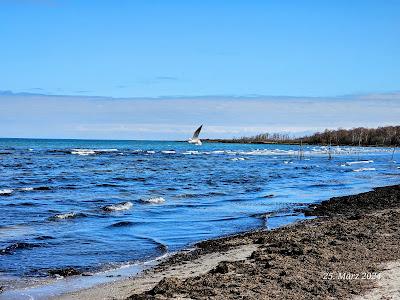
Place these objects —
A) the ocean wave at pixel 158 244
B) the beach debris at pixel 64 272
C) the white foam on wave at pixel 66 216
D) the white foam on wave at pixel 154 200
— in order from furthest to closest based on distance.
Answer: the white foam on wave at pixel 154 200, the white foam on wave at pixel 66 216, the ocean wave at pixel 158 244, the beach debris at pixel 64 272

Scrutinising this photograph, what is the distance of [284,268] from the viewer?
29.6 ft

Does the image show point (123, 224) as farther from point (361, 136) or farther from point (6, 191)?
point (361, 136)

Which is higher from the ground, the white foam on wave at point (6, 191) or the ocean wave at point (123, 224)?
the white foam on wave at point (6, 191)

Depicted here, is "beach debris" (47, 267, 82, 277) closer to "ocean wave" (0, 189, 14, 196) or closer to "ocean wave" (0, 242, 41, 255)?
"ocean wave" (0, 242, 41, 255)

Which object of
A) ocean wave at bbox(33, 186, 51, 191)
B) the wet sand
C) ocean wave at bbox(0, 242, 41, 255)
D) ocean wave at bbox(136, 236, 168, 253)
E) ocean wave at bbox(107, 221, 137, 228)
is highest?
the wet sand

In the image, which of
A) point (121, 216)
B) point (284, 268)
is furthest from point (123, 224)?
point (284, 268)

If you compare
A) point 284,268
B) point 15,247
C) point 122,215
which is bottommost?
point 122,215

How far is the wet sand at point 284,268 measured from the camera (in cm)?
773

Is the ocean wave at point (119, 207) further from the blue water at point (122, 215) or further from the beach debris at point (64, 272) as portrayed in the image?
the beach debris at point (64, 272)

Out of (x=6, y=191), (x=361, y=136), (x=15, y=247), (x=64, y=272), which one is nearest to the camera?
(x=64, y=272)

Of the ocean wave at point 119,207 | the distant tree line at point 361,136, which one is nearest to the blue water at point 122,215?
the ocean wave at point 119,207

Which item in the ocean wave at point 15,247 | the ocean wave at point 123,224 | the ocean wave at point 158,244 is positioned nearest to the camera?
the ocean wave at point 15,247

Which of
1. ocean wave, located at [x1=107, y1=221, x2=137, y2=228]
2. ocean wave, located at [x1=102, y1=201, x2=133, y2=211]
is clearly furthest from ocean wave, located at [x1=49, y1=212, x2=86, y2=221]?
ocean wave, located at [x1=107, y1=221, x2=137, y2=228]

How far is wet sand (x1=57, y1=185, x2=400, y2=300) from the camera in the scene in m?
7.73
